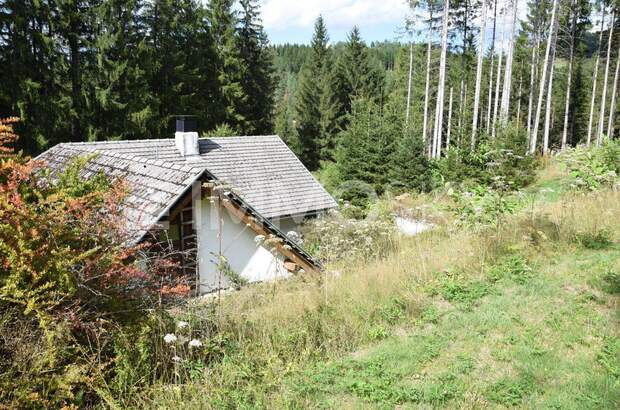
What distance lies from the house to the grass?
0.91m

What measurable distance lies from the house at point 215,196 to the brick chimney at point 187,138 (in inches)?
1.3

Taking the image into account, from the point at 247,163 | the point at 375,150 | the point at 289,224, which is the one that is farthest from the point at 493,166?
the point at 247,163

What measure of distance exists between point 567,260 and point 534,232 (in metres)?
0.76

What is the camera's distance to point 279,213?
44.6 feet

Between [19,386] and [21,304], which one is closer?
[19,386]

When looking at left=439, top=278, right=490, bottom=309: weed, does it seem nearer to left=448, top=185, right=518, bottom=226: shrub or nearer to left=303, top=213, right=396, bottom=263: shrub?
left=303, top=213, right=396, bottom=263: shrub

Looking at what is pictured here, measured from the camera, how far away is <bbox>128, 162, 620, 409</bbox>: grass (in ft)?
11.1

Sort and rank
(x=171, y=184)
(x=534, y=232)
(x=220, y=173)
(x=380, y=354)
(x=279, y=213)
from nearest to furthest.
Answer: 1. (x=380, y=354)
2. (x=534, y=232)
3. (x=171, y=184)
4. (x=279, y=213)
5. (x=220, y=173)

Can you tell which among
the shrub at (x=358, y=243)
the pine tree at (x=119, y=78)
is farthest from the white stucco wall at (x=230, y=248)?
the pine tree at (x=119, y=78)

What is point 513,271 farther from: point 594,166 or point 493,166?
point 493,166

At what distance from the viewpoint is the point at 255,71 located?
32125mm

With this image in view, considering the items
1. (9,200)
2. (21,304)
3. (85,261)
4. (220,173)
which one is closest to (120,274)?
(85,261)

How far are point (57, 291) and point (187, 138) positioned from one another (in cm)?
1228

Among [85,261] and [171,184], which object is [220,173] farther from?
[85,261]
